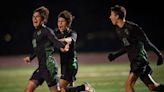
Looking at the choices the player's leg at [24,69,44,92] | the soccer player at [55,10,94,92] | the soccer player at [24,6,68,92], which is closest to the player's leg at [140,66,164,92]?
the soccer player at [55,10,94,92]

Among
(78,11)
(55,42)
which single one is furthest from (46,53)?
(78,11)

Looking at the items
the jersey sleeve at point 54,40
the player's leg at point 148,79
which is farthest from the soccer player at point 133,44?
the jersey sleeve at point 54,40

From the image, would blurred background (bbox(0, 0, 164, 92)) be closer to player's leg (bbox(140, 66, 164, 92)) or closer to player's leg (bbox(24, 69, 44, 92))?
player's leg (bbox(140, 66, 164, 92))

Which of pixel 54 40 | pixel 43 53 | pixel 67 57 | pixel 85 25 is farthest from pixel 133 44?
pixel 85 25

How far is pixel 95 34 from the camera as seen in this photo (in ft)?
113

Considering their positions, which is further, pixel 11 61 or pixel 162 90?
pixel 11 61

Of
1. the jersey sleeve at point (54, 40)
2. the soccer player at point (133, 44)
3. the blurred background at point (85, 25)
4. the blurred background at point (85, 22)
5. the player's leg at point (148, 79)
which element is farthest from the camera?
the blurred background at point (85, 22)

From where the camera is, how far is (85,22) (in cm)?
3628

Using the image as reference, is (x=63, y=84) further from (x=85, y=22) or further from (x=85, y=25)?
(x=85, y=22)

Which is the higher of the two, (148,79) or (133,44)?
(133,44)

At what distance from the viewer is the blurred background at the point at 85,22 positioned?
32906mm

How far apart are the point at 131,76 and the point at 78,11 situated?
94.8 ft

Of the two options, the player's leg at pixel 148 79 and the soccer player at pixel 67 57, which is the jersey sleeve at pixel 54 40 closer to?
the soccer player at pixel 67 57

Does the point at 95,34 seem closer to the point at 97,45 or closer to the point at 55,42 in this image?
the point at 97,45
